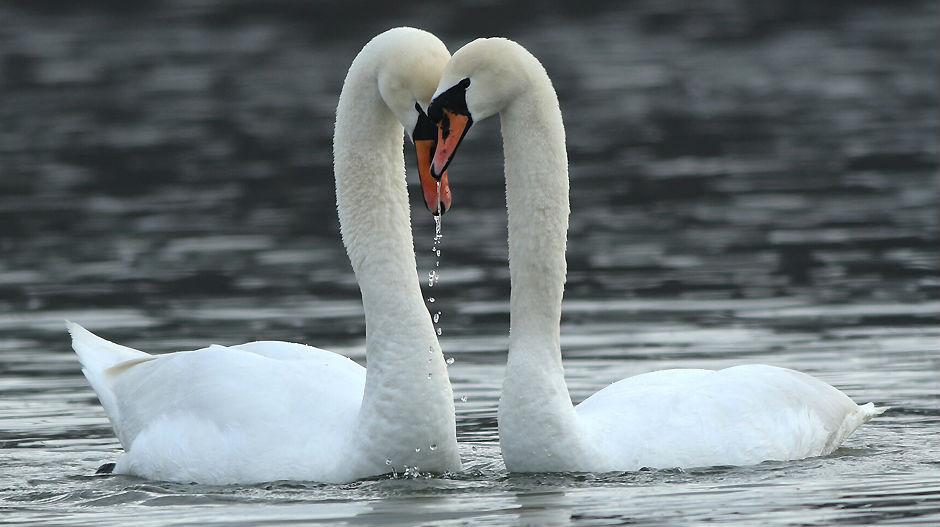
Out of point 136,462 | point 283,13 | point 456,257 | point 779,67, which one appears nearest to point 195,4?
point 283,13

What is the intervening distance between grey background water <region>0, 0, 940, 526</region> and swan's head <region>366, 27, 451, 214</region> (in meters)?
1.70

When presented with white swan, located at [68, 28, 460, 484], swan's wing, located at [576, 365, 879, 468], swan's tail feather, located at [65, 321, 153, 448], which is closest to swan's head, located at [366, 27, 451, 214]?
white swan, located at [68, 28, 460, 484]

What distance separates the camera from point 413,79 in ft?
29.9

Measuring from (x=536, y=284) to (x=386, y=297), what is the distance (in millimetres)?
758

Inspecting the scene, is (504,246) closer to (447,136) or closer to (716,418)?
(716,418)

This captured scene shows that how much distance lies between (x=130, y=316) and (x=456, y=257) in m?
3.58

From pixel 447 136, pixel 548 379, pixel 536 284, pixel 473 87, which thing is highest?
pixel 473 87

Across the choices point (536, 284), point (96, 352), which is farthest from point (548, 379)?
point (96, 352)

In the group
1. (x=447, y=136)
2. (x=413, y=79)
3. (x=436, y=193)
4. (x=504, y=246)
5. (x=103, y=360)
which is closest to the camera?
(x=436, y=193)

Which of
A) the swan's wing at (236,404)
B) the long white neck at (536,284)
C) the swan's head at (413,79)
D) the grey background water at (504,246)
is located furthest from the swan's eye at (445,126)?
the grey background water at (504,246)

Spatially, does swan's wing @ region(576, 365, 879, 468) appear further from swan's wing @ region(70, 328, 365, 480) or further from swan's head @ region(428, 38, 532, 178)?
swan's head @ region(428, 38, 532, 178)

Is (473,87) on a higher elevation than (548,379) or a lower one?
higher

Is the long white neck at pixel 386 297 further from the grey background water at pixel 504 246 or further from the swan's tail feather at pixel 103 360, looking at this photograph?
the swan's tail feather at pixel 103 360

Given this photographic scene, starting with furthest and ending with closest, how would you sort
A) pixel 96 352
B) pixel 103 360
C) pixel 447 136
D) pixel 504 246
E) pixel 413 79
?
1. pixel 504 246
2. pixel 96 352
3. pixel 103 360
4. pixel 413 79
5. pixel 447 136
